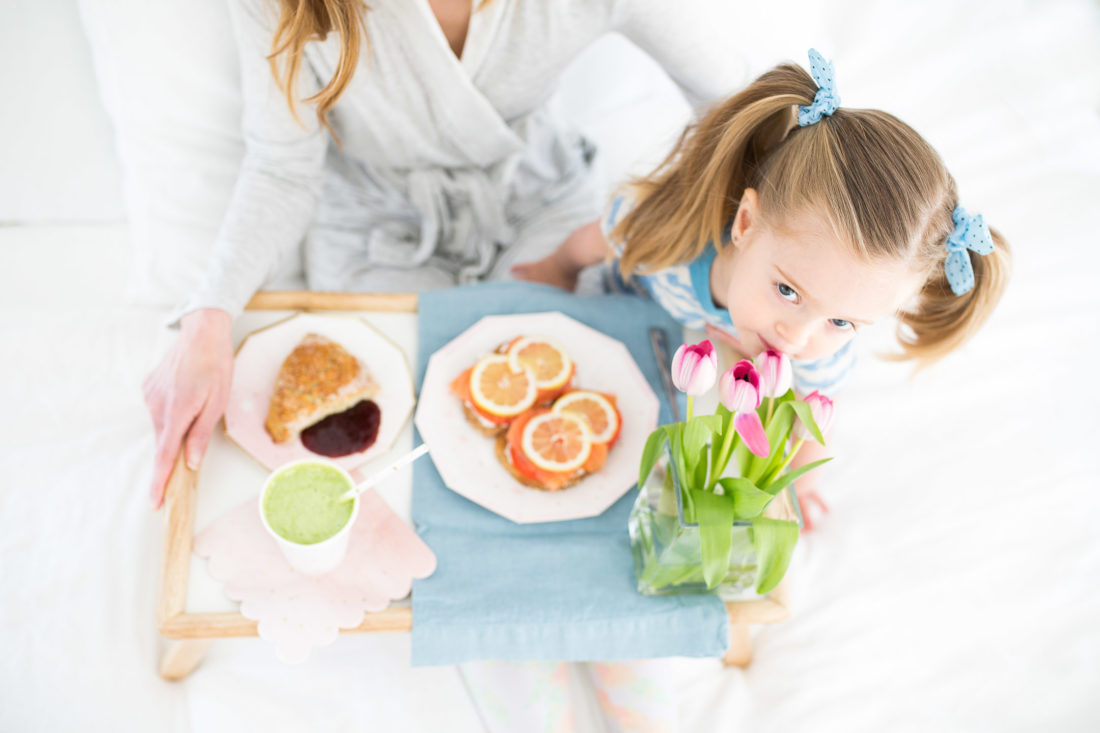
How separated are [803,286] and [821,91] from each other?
0.20 meters

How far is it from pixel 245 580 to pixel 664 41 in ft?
2.99

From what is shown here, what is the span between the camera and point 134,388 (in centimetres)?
120

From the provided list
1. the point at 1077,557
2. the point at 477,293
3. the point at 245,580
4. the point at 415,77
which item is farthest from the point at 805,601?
the point at 415,77

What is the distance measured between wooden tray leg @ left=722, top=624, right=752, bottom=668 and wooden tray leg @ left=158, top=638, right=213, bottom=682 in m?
0.76

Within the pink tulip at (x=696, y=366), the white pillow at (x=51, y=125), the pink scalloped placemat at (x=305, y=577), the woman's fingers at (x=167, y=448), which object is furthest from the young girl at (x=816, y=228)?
the white pillow at (x=51, y=125)

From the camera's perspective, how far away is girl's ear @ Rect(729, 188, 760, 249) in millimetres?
802

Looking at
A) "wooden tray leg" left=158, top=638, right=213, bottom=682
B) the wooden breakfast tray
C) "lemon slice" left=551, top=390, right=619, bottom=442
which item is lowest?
"wooden tray leg" left=158, top=638, right=213, bottom=682

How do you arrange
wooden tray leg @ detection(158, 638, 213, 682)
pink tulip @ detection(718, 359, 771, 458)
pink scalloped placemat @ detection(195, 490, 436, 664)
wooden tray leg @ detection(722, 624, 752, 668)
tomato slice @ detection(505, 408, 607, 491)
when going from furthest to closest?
wooden tray leg @ detection(722, 624, 752, 668)
wooden tray leg @ detection(158, 638, 213, 682)
tomato slice @ detection(505, 408, 607, 491)
pink scalloped placemat @ detection(195, 490, 436, 664)
pink tulip @ detection(718, 359, 771, 458)

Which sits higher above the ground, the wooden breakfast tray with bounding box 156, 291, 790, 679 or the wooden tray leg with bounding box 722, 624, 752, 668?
the wooden breakfast tray with bounding box 156, 291, 790, 679

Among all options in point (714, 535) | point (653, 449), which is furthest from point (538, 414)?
point (714, 535)

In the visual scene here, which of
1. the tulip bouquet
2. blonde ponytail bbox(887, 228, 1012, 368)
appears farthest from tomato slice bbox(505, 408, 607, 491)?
blonde ponytail bbox(887, 228, 1012, 368)

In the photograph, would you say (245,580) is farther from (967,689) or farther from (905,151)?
(967,689)

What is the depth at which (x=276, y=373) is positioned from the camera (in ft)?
3.09

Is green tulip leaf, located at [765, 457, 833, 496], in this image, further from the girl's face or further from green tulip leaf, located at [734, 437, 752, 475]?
the girl's face
